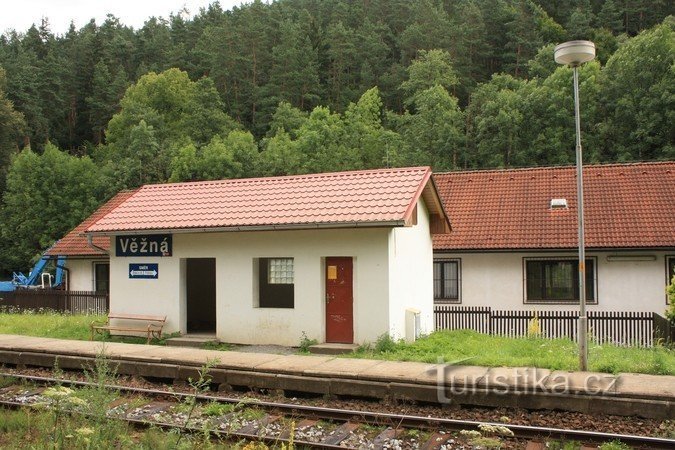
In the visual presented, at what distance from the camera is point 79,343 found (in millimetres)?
15391

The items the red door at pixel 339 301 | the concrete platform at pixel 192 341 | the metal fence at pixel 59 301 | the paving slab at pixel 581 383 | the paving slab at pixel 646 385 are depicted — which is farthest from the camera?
the metal fence at pixel 59 301

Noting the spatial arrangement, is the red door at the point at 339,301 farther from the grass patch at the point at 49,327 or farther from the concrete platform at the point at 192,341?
the grass patch at the point at 49,327

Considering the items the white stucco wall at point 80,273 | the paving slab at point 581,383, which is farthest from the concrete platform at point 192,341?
the white stucco wall at point 80,273

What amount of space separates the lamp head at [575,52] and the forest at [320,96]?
2830cm

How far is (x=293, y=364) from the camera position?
1187cm

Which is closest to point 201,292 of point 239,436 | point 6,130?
point 239,436

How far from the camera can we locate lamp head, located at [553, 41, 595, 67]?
35.3ft

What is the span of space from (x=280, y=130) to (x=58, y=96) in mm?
33181

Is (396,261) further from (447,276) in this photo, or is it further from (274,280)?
(447,276)

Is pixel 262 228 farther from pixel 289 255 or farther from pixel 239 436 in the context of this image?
pixel 239 436

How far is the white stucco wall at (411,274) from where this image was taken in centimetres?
1498

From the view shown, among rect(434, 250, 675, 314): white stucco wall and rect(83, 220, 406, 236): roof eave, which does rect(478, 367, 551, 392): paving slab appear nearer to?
rect(83, 220, 406, 236): roof eave

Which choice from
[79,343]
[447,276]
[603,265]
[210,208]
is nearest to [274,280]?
[210,208]

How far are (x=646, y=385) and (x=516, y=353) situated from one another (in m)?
4.13
